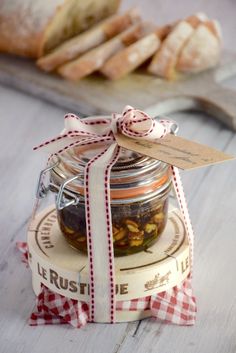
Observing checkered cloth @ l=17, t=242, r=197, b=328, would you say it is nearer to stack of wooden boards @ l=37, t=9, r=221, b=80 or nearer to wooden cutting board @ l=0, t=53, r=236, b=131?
wooden cutting board @ l=0, t=53, r=236, b=131

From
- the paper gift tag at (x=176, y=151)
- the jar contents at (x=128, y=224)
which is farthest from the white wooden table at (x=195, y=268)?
the paper gift tag at (x=176, y=151)

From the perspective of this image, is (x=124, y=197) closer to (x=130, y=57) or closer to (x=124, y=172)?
(x=124, y=172)

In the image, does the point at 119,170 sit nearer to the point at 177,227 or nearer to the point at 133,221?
the point at 133,221

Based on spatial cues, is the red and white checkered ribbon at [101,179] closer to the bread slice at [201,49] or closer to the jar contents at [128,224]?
the jar contents at [128,224]

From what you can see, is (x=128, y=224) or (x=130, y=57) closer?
(x=128, y=224)

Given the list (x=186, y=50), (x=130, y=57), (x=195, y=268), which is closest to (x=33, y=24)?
(x=130, y=57)
